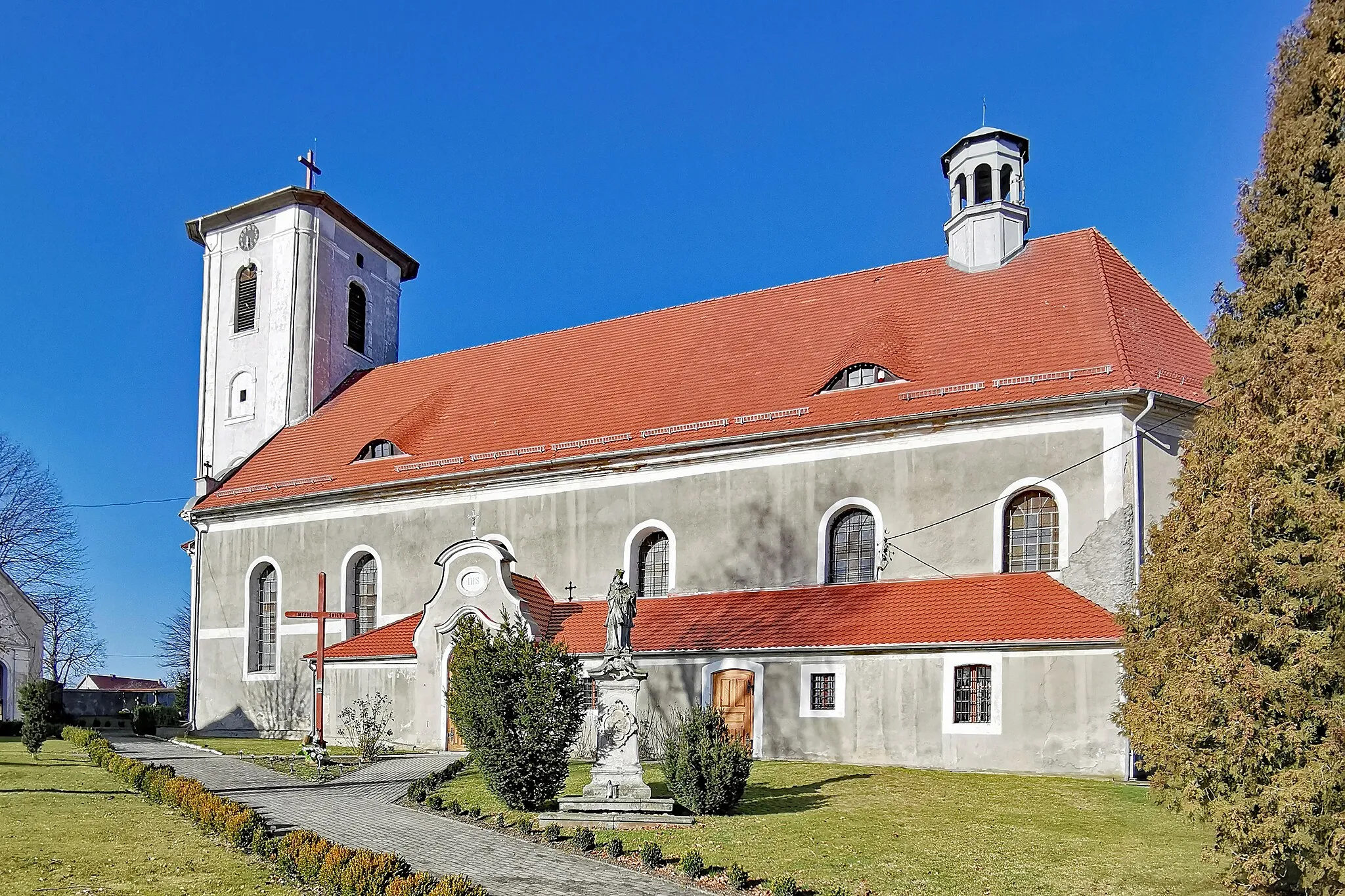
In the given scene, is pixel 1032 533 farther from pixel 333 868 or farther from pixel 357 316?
pixel 357 316

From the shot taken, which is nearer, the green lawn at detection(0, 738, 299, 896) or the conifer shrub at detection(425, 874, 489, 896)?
the conifer shrub at detection(425, 874, 489, 896)

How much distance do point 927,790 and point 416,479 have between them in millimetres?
15454

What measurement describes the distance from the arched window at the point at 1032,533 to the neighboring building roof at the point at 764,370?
1996 millimetres

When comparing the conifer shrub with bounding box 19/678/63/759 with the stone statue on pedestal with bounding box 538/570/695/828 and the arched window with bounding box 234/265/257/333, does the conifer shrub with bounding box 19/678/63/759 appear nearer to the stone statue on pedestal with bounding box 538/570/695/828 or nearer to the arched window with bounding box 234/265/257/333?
the arched window with bounding box 234/265/257/333

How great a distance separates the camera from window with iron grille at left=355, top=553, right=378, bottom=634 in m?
28.9

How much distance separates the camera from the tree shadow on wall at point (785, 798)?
15.7m

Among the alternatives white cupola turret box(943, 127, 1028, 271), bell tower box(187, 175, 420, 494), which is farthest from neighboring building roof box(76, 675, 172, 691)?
white cupola turret box(943, 127, 1028, 271)

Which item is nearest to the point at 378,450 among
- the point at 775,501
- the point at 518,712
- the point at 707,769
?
the point at 775,501

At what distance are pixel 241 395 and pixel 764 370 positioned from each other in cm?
1793

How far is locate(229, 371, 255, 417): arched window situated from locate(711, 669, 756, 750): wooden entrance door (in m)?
19.7

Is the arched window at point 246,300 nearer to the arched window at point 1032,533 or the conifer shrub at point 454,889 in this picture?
the arched window at point 1032,533

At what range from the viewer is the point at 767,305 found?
28.8 meters

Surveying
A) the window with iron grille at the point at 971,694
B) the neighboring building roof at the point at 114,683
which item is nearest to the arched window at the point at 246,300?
the window with iron grille at the point at 971,694

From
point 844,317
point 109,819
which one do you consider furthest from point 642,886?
point 844,317
